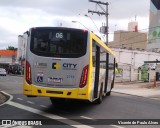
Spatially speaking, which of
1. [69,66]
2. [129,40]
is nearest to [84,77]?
[69,66]

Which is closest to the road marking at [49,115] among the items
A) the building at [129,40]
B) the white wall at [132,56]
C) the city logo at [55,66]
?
the city logo at [55,66]

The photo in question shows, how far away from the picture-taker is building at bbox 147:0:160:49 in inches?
2918

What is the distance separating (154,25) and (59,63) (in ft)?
210

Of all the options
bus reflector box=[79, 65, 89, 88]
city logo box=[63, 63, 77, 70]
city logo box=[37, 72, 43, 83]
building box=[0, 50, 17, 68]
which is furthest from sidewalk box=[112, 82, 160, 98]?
building box=[0, 50, 17, 68]

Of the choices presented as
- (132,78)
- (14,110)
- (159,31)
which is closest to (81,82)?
(14,110)

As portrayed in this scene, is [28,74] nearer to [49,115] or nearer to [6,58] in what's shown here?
[49,115]

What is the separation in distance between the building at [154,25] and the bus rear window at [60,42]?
61206mm

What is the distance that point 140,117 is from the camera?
14.3m

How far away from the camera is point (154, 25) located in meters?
75.6

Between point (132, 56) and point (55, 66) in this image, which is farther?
point (132, 56)

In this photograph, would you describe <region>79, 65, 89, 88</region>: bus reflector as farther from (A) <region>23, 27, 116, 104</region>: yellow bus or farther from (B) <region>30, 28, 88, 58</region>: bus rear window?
(B) <region>30, 28, 88, 58</region>: bus rear window

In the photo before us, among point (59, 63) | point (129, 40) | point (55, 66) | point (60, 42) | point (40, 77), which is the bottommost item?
point (40, 77)

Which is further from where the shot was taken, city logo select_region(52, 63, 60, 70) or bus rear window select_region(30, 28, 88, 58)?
bus rear window select_region(30, 28, 88, 58)

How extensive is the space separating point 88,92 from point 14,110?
298 cm
